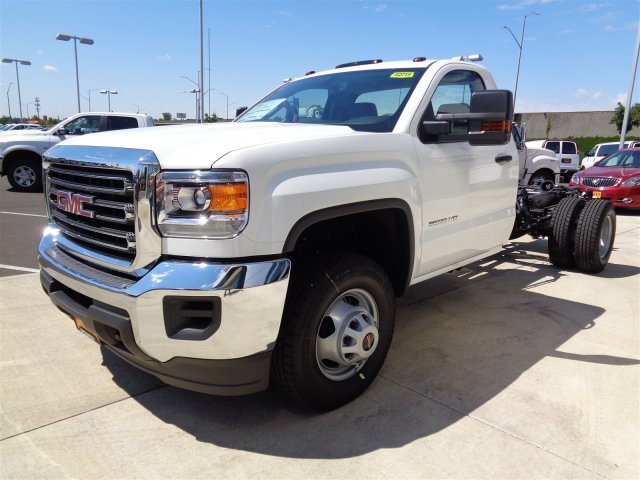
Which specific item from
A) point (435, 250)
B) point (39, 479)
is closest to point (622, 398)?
point (435, 250)

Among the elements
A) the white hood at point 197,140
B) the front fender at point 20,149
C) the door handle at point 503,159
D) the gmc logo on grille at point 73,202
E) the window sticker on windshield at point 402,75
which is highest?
the window sticker on windshield at point 402,75

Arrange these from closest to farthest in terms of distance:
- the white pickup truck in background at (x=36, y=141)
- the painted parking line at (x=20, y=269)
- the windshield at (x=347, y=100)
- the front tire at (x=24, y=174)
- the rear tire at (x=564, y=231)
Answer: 1. the windshield at (x=347, y=100)
2. the painted parking line at (x=20, y=269)
3. the rear tire at (x=564, y=231)
4. the white pickup truck in background at (x=36, y=141)
5. the front tire at (x=24, y=174)

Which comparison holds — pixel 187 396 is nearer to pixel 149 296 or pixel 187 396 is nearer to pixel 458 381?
pixel 149 296

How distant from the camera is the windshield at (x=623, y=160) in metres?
12.4

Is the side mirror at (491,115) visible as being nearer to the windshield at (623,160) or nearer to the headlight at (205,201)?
the headlight at (205,201)

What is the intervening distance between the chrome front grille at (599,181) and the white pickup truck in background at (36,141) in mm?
10968

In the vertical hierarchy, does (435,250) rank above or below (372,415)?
above

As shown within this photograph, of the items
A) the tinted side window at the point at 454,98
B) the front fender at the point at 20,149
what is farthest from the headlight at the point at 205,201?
the front fender at the point at 20,149

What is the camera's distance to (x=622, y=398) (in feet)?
9.78

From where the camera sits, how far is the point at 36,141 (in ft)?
40.9

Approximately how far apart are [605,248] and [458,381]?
4114mm

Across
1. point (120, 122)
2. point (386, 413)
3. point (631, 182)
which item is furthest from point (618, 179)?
point (120, 122)

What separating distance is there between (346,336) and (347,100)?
182 centimetres

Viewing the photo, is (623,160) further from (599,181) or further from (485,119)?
(485,119)
